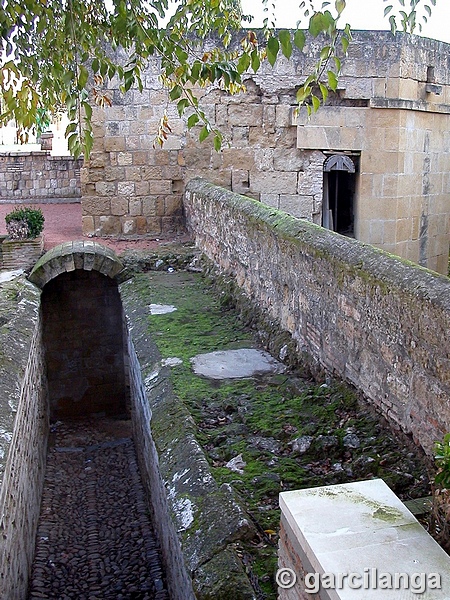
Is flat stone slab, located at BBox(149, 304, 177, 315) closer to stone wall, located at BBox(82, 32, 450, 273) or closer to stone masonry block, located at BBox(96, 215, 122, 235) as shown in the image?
stone wall, located at BBox(82, 32, 450, 273)

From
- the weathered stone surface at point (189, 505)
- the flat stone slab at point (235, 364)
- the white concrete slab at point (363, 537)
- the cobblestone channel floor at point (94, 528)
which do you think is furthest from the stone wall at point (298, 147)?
the white concrete slab at point (363, 537)

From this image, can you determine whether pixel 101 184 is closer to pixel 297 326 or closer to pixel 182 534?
pixel 297 326

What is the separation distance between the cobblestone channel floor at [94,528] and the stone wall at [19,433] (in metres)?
0.25

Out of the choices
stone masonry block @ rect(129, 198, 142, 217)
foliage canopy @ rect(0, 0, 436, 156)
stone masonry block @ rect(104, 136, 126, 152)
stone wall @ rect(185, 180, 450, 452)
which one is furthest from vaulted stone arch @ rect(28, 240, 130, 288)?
foliage canopy @ rect(0, 0, 436, 156)

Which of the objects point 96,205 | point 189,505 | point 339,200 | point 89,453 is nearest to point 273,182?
point 339,200

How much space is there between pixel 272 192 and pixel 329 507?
30.8ft

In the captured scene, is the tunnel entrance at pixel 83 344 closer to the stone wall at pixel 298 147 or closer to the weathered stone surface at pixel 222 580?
the stone wall at pixel 298 147

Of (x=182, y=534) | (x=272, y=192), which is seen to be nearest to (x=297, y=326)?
(x=182, y=534)

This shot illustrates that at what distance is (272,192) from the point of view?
1122 cm

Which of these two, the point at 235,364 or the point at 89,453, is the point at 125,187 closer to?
the point at 89,453

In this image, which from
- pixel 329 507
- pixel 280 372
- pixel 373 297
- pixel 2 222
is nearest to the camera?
pixel 329 507

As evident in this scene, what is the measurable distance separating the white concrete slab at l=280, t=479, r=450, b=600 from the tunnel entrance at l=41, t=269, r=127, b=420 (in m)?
8.34

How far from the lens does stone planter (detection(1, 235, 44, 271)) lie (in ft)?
31.7

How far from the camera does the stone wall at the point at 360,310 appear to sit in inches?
146
